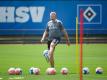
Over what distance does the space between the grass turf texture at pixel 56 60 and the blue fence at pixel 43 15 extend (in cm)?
298

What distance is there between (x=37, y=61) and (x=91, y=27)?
1427 cm

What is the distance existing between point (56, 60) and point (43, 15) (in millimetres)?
14212

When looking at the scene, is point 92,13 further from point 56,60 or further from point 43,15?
point 56,60

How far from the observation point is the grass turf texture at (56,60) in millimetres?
19844

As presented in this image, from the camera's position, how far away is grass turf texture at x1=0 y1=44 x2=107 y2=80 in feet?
65.1

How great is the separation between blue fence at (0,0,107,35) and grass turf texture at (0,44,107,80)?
9.77ft

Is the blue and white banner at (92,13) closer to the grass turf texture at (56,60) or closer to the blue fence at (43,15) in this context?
the blue fence at (43,15)

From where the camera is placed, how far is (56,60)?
27.8 meters

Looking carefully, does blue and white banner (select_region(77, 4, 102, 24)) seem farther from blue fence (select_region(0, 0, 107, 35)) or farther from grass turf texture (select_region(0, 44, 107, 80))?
grass turf texture (select_region(0, 44, 107, 80))

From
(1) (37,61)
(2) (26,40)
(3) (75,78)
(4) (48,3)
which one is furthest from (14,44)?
(3) (75,78)

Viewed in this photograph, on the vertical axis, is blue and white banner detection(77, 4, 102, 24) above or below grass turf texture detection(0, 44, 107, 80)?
above

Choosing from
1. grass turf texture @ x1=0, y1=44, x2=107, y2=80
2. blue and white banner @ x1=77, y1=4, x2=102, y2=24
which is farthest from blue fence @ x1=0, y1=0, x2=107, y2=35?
grass turf texture @ x1=0, y1=44, x2=107, y2=80

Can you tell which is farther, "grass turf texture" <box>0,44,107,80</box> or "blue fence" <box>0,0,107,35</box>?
"blue fence" <box>0,0,107,35</box>

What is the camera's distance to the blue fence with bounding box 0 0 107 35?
4109 cm
